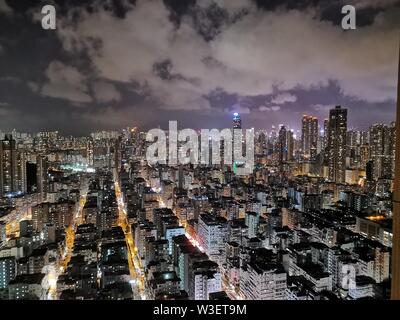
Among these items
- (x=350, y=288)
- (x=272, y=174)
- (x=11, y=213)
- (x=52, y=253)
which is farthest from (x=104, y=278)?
(x=272, y=174)

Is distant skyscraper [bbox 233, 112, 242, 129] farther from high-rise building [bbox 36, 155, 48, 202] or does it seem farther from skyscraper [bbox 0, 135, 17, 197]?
high-rise building [bbox 36, 155, 48, 202]

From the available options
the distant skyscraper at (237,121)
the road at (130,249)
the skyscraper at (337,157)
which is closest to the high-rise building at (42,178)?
the road at (130,249)

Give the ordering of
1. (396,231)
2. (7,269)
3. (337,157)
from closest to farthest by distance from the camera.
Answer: (396,231) < (7,269) < (337,157)

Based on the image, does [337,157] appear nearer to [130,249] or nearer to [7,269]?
[130,249]

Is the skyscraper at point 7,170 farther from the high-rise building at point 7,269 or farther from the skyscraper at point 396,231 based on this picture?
the skyscraper at point 396,231

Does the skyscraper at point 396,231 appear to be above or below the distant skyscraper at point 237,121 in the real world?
below

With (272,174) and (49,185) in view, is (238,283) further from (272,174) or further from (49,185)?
Answer: (49,185)

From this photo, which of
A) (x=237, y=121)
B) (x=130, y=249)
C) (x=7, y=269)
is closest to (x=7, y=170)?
(x=7, y=269)

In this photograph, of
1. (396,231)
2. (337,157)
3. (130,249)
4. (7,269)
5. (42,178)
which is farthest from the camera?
(337,157)

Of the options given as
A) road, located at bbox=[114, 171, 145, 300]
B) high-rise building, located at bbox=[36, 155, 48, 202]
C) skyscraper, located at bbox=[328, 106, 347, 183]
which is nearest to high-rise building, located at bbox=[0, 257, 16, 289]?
road, located at bbox=[114, 171, 145, 300]

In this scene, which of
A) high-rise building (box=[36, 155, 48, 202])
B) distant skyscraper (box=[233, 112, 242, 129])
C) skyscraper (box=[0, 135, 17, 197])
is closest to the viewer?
distant skyscraper (box=[233, 112, 242, 129])
